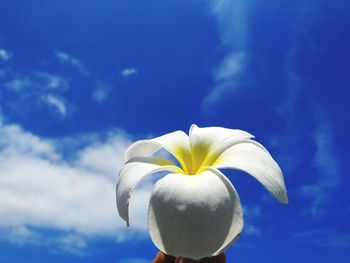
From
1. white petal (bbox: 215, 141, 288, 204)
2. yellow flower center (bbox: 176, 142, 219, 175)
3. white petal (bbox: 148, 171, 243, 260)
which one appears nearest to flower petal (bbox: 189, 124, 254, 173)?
yellow flower center (bbox: 176, 142, 219, 175)

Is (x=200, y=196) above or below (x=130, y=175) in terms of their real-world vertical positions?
below

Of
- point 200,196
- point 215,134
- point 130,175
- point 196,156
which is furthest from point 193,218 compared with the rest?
point 215,134

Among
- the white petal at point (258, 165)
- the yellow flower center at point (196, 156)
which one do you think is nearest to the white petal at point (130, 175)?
the yellow flower center at point (196, 156)

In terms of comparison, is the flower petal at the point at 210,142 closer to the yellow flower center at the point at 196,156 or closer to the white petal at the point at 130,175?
the yellow flower center at the point at 196,156

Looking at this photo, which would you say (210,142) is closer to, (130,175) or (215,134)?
(215,134)

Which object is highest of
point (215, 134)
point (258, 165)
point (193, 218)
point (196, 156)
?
point (215, 134)

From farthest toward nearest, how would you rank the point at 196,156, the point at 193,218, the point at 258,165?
the point at 196,156 → the point at 258,165 → the point at 193,218

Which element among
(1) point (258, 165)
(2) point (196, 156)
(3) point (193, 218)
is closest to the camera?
(3) point (193, 218)
